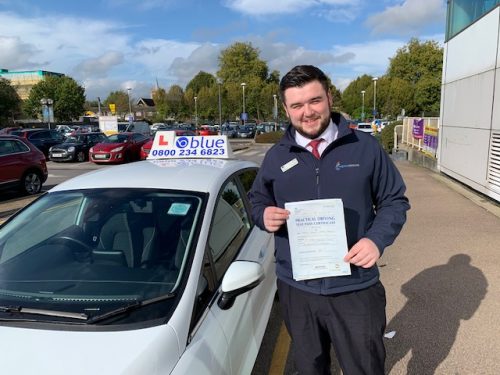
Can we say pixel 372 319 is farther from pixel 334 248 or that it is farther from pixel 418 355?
pixel 418 355

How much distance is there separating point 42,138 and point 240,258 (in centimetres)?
2552

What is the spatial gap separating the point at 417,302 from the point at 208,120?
73703 millimetres

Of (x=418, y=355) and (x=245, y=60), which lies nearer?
(x=418, y=355)

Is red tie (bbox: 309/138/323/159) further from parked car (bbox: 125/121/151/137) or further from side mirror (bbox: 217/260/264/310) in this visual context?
parked car (bbox: 125/121/151/137)

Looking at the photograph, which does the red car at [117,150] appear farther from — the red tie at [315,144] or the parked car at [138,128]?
the red tie at [315,144]

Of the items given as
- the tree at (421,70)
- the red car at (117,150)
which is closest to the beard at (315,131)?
the red car at (117,150)

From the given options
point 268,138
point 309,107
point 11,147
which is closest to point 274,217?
point 309,107

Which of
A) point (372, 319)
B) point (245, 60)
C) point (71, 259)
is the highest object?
point (245, 60)

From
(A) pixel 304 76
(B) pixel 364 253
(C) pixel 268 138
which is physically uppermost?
(A) pixel 304 76

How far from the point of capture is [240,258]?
2791 millimetres

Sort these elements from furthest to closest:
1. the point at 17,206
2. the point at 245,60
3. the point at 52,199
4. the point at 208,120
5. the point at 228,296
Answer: the point at 245,60
the point at 208,120
the point at 17,206
the point at 52,199
the point at 228,296

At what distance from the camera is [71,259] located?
2.47 m

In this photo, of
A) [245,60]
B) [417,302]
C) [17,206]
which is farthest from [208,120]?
[417,302]

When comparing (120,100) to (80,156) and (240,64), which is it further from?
(80,156)
